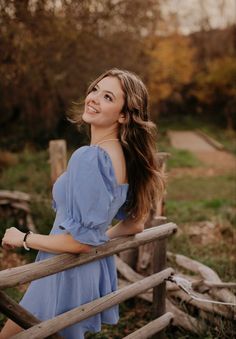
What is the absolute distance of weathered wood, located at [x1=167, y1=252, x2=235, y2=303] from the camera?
416cm

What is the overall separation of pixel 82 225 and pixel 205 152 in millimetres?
18359

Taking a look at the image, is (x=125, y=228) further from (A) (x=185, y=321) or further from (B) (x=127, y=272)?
(B) (x=127, y=272)

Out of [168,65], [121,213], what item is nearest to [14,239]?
[121,213]

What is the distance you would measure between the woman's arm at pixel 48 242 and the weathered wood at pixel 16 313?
0.86 feet

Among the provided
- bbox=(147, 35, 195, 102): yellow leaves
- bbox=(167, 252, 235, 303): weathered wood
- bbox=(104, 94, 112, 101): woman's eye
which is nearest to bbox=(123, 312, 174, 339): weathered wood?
bbox=(167, 252, 235, 303): weathered wood

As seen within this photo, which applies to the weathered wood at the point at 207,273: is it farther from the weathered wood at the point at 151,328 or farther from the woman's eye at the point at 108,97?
the woman's eye at the point at 108,97

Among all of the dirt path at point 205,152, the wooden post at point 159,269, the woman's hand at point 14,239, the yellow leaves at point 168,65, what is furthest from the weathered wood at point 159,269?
the yellow leaves at point 168,65

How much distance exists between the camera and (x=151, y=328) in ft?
10.8

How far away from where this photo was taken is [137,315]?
15.4 feet

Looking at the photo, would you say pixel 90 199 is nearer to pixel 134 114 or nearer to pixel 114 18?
pixel 134 114

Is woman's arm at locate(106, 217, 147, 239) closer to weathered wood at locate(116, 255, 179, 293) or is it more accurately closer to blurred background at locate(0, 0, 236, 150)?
blurred background at locate(0, 0, 236, 150)

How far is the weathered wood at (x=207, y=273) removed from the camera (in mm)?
4156

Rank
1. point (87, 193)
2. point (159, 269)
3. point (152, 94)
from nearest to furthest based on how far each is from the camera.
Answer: point (87, 193), point (159, 269), point (152, 94)

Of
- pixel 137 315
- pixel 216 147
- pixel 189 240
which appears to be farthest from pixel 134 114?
pixel 216 147
